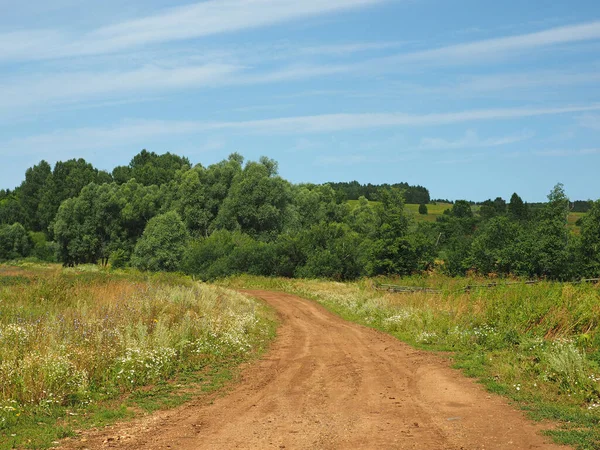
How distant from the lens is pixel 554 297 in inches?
715

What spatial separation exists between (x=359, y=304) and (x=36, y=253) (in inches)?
3737

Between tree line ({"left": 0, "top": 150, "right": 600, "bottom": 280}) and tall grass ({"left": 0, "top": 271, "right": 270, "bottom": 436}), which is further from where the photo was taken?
tree line ({"left": 0, "top": 150, "right": 600, "bottom": 280})

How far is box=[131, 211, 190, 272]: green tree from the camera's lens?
70.6 m

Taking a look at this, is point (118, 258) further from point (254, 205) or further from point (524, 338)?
point (524, 338)

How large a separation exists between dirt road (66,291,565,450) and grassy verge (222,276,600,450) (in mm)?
648

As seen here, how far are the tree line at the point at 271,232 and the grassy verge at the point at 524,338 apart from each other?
25.8 metres

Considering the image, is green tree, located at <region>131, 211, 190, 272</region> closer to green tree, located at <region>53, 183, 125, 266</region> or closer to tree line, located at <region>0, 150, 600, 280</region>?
tree line, located at <region>0, 150, 600, 280</region>

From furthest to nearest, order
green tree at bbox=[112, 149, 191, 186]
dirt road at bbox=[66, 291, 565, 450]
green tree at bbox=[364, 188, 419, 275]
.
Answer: green tree at bbox=[112, 149, 191, 186] < green tree at bbox=[364, 188, 419, 275] < dirt road at bbox=[66, 291, 565, 450]

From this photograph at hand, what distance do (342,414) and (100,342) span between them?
18.5 ft

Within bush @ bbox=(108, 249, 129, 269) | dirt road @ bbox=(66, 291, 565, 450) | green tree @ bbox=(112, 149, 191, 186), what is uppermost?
green tree @ bbox=(112, 149, 191, 186)

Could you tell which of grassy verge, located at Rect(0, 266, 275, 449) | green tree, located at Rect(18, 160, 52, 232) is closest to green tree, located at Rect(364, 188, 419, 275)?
grassy verge, located at Rect(0, 266, 275, 449)

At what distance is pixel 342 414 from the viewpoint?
9562 millimetres

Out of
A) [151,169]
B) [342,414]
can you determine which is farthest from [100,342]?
[151,169]

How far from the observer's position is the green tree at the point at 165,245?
70625mm
